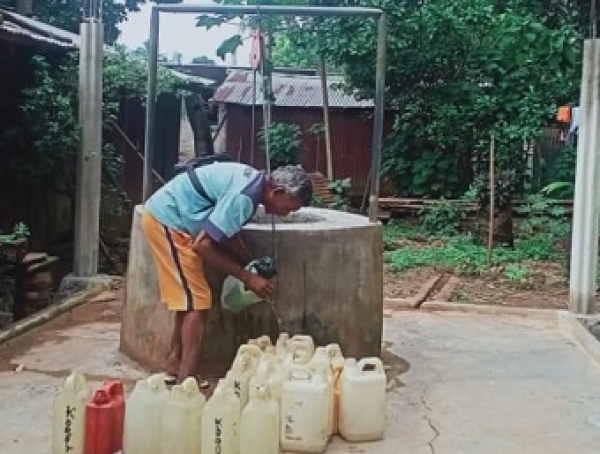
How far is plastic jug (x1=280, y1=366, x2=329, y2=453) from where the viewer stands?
396 centimetres

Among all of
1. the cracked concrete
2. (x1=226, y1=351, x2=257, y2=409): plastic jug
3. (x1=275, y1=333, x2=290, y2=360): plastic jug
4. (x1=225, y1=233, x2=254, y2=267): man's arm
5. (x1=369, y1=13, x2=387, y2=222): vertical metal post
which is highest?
(x1=369, y1=13, x2=387, y2=222): vertical metal post

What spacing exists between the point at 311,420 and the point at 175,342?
1333 mm

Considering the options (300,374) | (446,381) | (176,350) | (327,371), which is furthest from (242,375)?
(446,381)

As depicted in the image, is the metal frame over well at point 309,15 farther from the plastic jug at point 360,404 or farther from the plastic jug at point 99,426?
the plastic jug at point 99,426

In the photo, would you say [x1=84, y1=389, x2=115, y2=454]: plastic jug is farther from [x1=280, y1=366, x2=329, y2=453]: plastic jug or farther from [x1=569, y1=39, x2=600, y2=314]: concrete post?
[x1=569, y1=39, x2=600, y2=314]: concrete post

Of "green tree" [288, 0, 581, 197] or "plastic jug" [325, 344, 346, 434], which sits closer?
"plastic jug" [325, 344, 346, 434]

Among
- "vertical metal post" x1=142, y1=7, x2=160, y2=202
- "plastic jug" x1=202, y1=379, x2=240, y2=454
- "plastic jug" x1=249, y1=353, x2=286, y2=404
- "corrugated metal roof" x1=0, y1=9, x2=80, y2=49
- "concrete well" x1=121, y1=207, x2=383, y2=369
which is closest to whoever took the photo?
"plastic jug" x1=202, y1=379, x2=240, y2=454

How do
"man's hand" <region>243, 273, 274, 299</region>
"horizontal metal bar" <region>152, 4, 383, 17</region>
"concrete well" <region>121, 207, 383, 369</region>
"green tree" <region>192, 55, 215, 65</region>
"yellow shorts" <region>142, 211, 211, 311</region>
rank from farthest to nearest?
"green tree" <region>192, 55, 215, 65</region>
"horizontal metal bar" <region>152, 4, 383, 17</region>
"concrete well" <region>121, 207, 383, 369</region>
"yellow shorts" <region>142, 211, 211, 311</region>
"man's hand" <region>243, 273, 274, 299</region>

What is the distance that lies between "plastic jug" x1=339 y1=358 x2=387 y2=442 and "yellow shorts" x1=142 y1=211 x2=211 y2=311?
3.33 ft

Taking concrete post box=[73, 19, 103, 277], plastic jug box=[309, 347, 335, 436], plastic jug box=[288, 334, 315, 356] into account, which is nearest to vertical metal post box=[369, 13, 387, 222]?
plastic jug box=[288, 334, 315, 356]

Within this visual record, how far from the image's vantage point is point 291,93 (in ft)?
65.8

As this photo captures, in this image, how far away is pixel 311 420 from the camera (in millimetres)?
3963

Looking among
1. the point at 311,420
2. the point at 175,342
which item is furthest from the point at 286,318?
the point at 311,420

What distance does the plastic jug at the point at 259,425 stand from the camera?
144 inches
